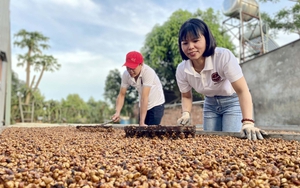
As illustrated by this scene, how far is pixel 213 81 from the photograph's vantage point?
242 centimetres

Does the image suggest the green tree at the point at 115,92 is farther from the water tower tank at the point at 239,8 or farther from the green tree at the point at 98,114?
the water tower tank at the point at 239,8

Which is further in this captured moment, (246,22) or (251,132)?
(246,22)

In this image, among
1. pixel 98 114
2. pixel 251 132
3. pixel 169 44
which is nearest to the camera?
pixel 251 132

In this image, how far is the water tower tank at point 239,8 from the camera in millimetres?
13312

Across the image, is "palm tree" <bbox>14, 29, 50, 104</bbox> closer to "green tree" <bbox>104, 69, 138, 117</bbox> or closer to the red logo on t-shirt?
"green tree" <bbox>104, 69, 138, 117</bbox>

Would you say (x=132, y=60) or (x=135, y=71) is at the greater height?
(x=132, y=60)

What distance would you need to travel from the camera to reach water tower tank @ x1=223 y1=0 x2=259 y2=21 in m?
13.3

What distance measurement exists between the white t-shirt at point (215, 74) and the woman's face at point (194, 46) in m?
0.13

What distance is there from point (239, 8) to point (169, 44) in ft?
12.5

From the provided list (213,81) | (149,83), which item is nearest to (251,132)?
(213,81)

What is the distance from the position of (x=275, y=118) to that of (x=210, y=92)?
6502 millimetres

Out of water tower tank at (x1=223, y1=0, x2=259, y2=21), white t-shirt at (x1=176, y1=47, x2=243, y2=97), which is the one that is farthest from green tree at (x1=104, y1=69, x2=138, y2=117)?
white t-shirt at (x1=176, y1=47, x2=243, y2=97)

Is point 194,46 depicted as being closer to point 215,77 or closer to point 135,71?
point 215,77

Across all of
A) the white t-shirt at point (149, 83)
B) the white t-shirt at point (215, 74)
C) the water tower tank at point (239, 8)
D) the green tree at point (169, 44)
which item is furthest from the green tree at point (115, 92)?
the white t-shirt at point (215, 74)
